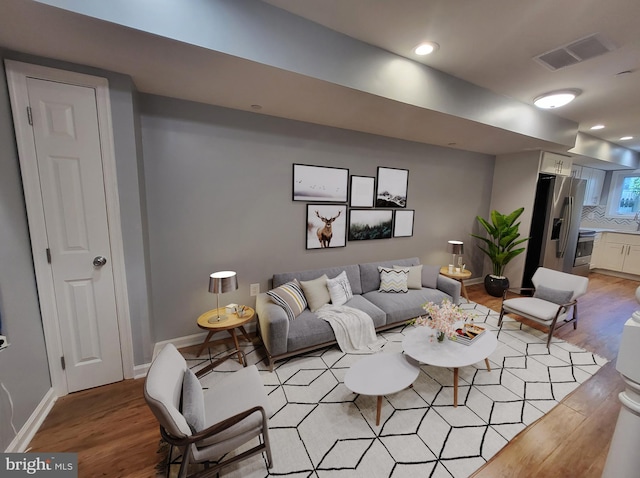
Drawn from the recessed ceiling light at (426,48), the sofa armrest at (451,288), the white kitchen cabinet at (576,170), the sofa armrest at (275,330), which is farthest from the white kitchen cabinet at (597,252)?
the sofa armrest at (275,330)

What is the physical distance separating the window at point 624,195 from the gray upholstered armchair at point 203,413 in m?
8.93

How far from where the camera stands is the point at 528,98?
3.09 meters

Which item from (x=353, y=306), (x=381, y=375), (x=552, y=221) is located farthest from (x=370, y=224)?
(x=552, y=221)

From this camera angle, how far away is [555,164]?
4422mm

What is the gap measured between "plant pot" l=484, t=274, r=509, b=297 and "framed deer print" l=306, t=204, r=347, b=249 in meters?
Answer: 2.80

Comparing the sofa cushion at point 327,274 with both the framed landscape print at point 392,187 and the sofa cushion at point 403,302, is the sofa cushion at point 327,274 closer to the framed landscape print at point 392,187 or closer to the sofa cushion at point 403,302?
the sofa cushion at point 403,302

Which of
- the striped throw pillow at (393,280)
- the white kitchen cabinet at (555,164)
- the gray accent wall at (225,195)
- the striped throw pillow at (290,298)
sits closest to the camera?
the gray accent wall at (225,195)

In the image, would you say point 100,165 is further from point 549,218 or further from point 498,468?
point 549,218

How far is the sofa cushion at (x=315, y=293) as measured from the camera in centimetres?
288

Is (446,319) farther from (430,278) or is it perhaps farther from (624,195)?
(624,195)

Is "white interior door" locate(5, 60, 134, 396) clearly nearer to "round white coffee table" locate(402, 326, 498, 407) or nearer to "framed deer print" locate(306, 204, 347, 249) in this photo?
"framed deer print" locate(306, 204, 347, 249)

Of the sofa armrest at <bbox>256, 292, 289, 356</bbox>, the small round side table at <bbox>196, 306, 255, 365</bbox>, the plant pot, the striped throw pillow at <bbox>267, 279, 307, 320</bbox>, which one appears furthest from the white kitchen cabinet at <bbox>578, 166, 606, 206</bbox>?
the small round side table at <bbox>196, 306, 255, 365</bbox>

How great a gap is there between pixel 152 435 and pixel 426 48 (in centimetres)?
360

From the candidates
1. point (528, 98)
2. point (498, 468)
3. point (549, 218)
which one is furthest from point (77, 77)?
point (549, 218)
